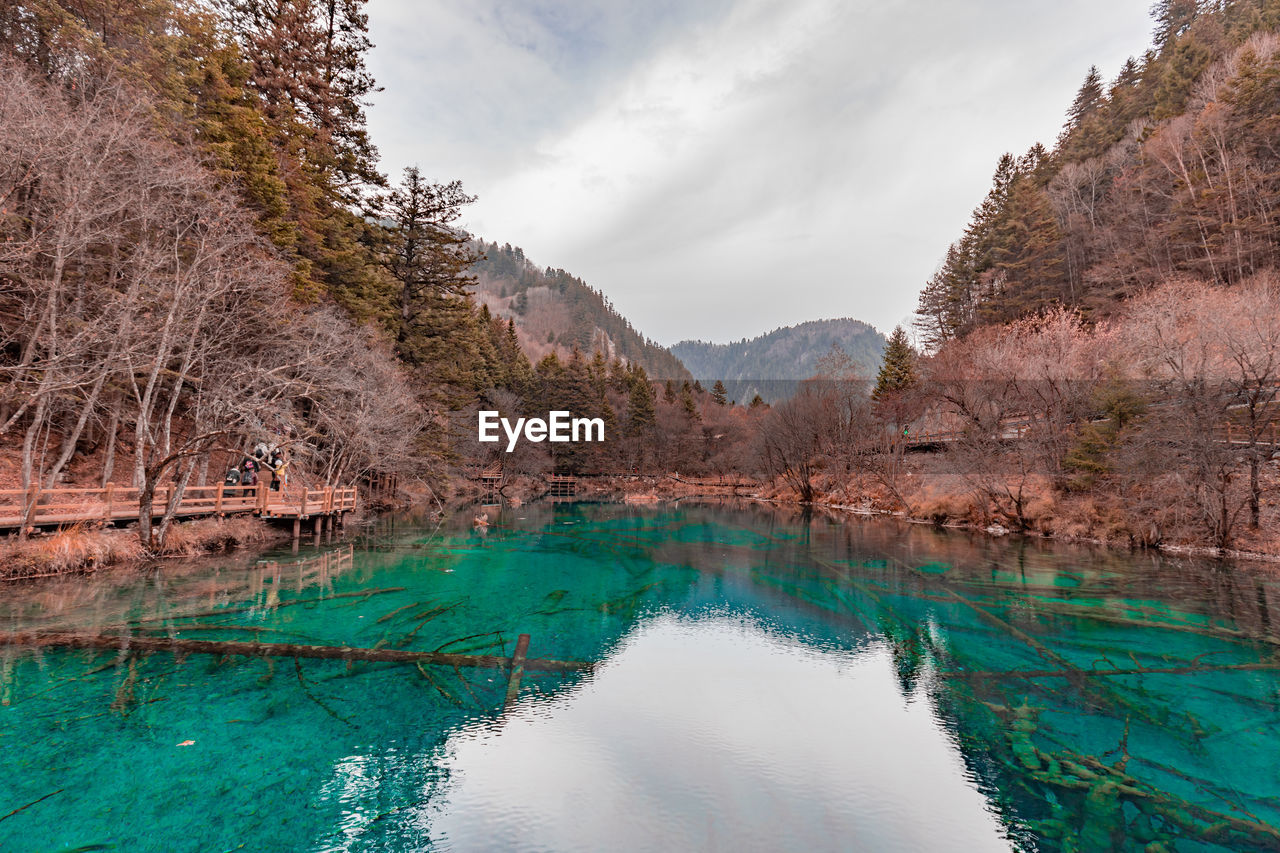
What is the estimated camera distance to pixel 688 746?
23.9 ft

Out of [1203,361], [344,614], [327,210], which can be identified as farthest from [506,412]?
[1203,361]

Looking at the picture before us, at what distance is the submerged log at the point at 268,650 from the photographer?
9.58 m

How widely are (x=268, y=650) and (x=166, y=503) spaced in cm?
1163

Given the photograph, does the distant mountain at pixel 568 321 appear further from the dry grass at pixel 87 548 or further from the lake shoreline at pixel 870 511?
the dry grass at pixel 87 548

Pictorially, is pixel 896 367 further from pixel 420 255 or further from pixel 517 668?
pixel 517 668

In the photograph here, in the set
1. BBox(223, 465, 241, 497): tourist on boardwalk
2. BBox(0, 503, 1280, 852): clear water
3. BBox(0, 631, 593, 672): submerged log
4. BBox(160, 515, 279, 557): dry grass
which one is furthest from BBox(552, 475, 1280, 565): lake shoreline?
A: BBox(223, 465, 241, 497): tourist on boardwalk

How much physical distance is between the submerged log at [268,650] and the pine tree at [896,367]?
155 feet

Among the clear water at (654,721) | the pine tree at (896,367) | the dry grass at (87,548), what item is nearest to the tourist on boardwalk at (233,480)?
the dry grass at (87,548)

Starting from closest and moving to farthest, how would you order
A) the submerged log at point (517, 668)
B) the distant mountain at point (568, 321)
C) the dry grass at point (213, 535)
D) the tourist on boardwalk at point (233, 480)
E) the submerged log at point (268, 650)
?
the submerged log at point (517, 668) < the submerged log at point (268, 650) < the dry grass at point (213, 535) < the tourist on boardwalk at point (233, 480) < the distant mountain at point (568, 321)

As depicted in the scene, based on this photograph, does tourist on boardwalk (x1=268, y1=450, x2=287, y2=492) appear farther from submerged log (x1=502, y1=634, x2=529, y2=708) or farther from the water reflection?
the water reflection

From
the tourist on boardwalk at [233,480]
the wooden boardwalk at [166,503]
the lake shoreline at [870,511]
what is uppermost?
the tourist on boardwalk at [233,480]

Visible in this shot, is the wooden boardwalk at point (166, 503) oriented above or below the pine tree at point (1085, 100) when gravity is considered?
below

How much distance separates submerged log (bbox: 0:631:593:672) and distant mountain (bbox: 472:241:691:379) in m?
120

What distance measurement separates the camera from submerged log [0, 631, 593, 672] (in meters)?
9.58
